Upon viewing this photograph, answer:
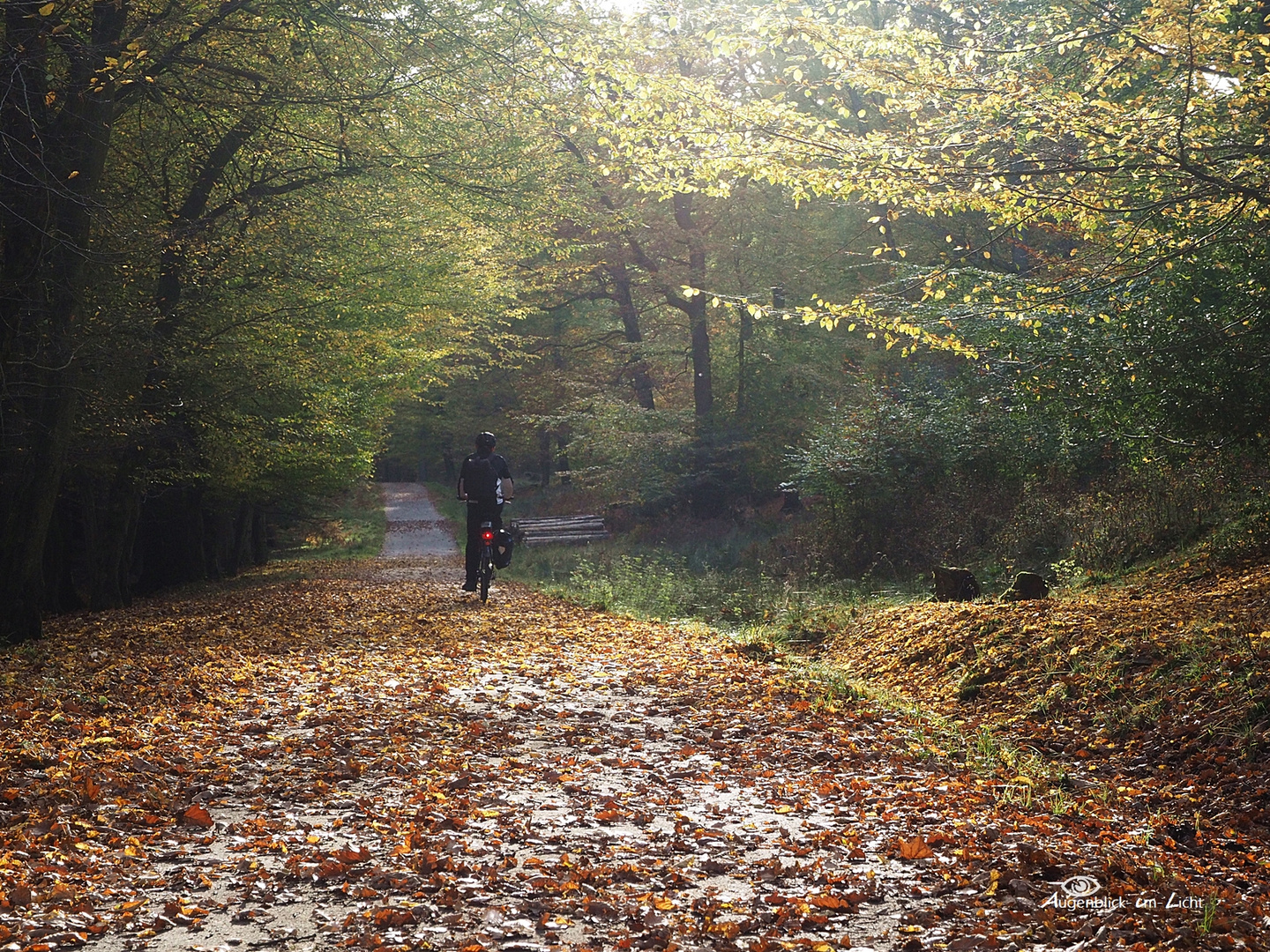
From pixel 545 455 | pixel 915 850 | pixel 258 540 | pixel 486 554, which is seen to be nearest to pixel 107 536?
pixel 486 554

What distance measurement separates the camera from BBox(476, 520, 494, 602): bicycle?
1548 centimetres

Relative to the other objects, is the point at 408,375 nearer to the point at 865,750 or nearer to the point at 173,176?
the point at 173,176

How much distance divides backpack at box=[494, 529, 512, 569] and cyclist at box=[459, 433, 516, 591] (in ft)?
0.44

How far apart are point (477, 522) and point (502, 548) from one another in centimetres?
55

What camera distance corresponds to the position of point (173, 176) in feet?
49.7

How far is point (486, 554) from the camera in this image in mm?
15500

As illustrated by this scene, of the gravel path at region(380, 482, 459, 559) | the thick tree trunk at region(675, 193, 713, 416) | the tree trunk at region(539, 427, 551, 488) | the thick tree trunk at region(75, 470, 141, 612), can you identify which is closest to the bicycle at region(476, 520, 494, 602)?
the thick tree trunk at region(75, 470, 141, 612)

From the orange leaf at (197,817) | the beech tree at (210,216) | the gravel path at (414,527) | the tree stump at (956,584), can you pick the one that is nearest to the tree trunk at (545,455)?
the gravel path at (414,527)

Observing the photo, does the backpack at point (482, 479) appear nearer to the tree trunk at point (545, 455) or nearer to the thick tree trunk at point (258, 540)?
the thick tree trunk at point (258, 540)

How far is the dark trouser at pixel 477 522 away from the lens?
50.9 ft

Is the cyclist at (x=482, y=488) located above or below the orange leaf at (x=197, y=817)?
above

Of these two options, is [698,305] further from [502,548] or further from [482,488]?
[482,488]

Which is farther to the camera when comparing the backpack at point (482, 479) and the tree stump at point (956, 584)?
the backpack at point (482, 479)

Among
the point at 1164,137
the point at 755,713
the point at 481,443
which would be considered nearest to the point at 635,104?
the point at 1164,137
